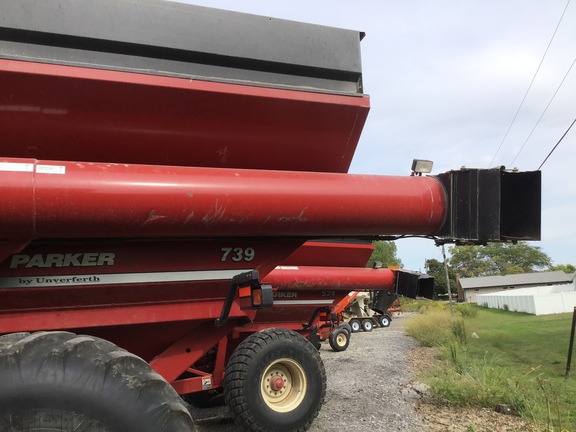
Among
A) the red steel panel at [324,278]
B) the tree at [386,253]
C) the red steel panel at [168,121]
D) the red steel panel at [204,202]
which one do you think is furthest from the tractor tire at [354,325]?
the tree at [386,253]

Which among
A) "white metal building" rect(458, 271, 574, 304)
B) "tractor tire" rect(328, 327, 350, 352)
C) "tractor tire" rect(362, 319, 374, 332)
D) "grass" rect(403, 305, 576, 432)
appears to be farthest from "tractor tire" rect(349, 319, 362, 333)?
"white metal building" rect(458, 271, 574, 304)

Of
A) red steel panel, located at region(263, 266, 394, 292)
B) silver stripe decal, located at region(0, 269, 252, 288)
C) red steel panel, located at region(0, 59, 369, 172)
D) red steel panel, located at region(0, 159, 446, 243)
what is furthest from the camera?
red steel panel, located at region(263, 266, 394, 292)

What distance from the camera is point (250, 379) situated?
4.64 metres

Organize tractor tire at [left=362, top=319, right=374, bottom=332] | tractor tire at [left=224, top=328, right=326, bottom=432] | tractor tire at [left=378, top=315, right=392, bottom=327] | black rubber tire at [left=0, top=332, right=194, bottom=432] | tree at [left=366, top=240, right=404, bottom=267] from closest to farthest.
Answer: black rubber tire at [left=0, top=332, right=194, bottom=432] → tractor tire at [left=224, top=328, right=326, bottom=432] → tractor tire at [left=362, top=319, right=374, bottom=332] → tractor tire at [left=378, top=315, right=392, bottom=327] → tree at [left=366, top=240, right=404, bottom=267]

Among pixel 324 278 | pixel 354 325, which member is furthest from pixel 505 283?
pixel 324 278

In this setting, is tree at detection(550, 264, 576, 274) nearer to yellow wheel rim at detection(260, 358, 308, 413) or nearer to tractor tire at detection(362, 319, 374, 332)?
tractor tire at detection(362, 319, 374, 332)

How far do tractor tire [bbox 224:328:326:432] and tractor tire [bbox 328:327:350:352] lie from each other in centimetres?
1079

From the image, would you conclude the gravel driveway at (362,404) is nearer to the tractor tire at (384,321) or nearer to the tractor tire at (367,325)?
the tractor tire at (367,325)

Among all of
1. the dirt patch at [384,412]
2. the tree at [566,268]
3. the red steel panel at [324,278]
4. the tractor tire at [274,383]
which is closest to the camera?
the tractor tire at [274,383]

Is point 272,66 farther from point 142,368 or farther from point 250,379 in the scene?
point 250,379

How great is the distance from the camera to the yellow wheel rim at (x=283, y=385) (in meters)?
4.77

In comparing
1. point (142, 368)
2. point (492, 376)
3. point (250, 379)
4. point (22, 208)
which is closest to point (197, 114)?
point (22, 208)

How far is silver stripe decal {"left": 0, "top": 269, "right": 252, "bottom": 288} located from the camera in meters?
2.92

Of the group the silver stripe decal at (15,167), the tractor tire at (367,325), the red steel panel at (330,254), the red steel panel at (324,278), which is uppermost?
the silver stripe decal at (15,167)
